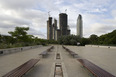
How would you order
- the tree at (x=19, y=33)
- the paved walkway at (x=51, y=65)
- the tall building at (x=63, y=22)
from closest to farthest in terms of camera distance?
the paved walkway at (x=51, y=65), the tree at (x=19, y=33), the tall building at (x=63, y=22)

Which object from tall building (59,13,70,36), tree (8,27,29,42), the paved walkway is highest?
tall building (59,13,70,36)

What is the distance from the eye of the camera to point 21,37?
21750 millimetres

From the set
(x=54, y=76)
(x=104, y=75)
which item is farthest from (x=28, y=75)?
(x=104, y=75)

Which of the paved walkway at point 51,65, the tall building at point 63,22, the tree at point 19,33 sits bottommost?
the paved walkway at point 51,65

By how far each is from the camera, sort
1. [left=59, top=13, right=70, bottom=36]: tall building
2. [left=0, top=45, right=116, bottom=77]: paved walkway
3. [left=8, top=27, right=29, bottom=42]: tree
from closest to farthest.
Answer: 1. [left=0, top=45, right=116, bottom=77]: paved walkway
2. [left=8, top=27, right=29, bottom=42]: tree
3. [left=59, top=13, right=70, bottom=36]: tall building

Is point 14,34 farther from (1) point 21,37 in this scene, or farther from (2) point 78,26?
(2) point 78,26

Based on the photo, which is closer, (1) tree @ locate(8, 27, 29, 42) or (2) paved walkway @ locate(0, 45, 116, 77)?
(2) paved walkway @ locate(0, 45, 116, 77)

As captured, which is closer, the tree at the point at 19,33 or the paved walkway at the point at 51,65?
the paved walkway at the point at 51,65

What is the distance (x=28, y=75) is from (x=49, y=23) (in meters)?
98.4

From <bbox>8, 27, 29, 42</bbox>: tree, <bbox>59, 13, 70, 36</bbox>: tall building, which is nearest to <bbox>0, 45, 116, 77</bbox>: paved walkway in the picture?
<bbox>8, 27, 29, 42</bbox>: tree

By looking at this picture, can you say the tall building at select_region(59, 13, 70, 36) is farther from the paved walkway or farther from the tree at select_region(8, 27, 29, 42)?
the paved walkway

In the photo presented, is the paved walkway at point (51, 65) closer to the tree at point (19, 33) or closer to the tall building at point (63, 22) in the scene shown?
the tree at point (19, 33)

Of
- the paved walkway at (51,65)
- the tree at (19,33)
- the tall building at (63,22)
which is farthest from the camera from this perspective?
the tall building at (63,22)

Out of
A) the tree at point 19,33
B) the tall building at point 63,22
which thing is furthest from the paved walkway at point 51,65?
the tall building at point 63,22
